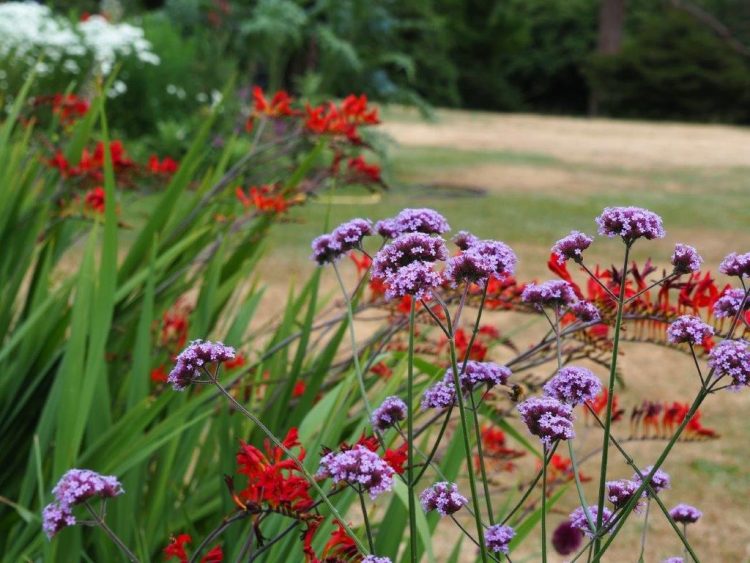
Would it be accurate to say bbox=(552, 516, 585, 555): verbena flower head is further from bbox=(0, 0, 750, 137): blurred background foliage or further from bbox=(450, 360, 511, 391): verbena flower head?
bbox=(0, 0, 750, 137): blurred background foliage

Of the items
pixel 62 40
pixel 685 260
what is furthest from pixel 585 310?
pixel 62 40

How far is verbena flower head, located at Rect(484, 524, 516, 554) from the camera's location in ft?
2.96

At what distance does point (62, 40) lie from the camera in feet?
24.9

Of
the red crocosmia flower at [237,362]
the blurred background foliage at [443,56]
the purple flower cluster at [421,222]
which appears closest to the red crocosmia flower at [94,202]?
the red crocosmia flower at [237,362]

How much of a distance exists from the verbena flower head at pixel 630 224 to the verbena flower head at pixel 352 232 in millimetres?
229

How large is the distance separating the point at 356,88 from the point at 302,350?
8.29 metres

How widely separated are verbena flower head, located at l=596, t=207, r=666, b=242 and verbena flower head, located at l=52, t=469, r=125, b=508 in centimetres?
46

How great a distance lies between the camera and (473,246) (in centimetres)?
91

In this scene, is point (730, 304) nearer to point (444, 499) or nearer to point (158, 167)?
point (444, 499)

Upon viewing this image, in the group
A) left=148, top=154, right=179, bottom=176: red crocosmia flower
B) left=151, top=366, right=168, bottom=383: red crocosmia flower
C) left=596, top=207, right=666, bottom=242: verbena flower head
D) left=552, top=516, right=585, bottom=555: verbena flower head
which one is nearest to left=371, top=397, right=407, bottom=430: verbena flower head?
left=596, top=207, right=666, bottom=242: verbena flower head

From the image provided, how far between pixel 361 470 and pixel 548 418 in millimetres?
155

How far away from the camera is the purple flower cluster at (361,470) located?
29.9 inches

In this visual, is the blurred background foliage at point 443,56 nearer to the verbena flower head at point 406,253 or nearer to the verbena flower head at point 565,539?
the verbena flower head at point 565,539

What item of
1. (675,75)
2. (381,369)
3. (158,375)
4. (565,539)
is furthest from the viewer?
(675,75)
